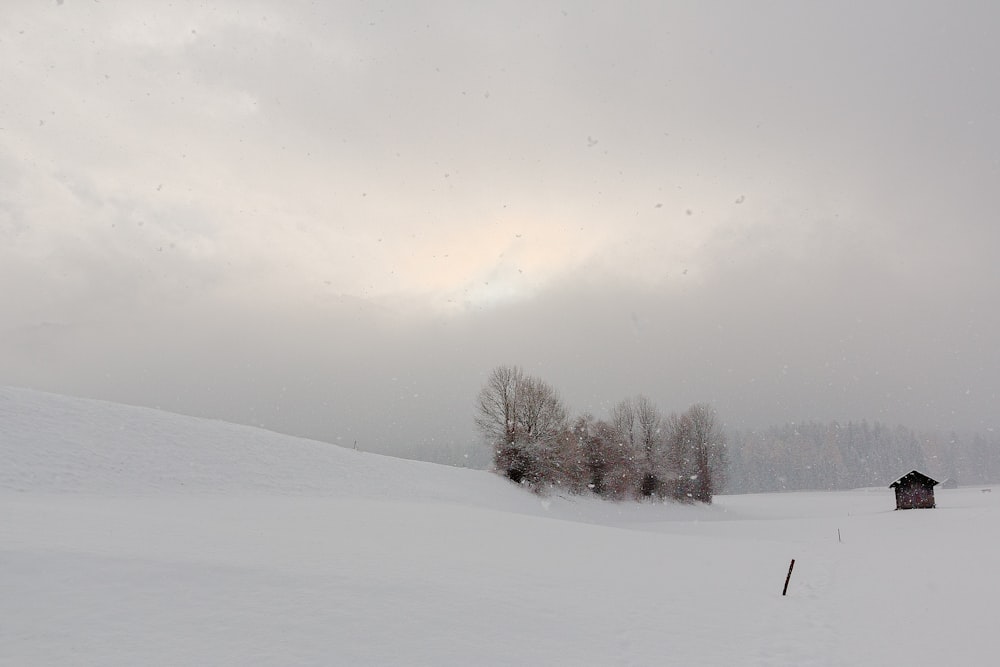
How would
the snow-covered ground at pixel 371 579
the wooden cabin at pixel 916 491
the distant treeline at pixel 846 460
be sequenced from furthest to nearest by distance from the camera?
the distant treeline at pixel 846 460 → the wooden cabin at pixel 916 491 → the snow-covered ground at pixel 371 579

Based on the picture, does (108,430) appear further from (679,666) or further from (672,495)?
(672,495)

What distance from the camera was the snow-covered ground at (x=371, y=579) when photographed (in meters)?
8.74

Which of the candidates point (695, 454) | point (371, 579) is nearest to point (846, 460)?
point (695, 454)

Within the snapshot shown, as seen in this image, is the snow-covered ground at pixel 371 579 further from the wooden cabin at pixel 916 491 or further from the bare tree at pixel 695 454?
the bare tree at pixel 695 454

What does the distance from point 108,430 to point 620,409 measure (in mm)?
69918

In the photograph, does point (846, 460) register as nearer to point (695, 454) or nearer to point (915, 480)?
point (695, 454)

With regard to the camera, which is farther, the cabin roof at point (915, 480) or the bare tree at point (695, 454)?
the bare tree at point (695, 454)

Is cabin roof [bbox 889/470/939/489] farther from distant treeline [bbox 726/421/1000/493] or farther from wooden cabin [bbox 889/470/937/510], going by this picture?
distant treeline [bbox 726/421/1000/493]

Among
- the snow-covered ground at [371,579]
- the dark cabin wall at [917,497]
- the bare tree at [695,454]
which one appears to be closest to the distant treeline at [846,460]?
the bare tree at [695,454]

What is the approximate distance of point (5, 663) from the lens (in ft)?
Answer: 22.5

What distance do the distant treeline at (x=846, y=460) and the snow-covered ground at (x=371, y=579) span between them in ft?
403

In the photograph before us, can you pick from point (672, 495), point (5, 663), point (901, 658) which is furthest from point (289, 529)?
point (672, 495)

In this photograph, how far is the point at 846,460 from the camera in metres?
149

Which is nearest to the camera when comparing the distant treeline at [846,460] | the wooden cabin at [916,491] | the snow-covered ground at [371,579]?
the snow-covered ground at [371,579]
